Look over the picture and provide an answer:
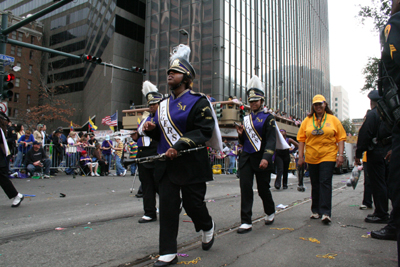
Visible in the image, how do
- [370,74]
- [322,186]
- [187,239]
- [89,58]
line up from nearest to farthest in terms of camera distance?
1. [187,239]
2. [322,186]
3. [89,58]
4. [370,74]

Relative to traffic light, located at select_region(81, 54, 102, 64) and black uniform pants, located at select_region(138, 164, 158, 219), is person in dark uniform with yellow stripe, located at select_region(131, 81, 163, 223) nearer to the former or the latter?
black uniform pants, located at select_region(138, 164, 158, 219)

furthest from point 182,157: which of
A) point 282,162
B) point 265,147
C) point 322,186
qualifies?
point 282,162

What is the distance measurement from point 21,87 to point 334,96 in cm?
16063

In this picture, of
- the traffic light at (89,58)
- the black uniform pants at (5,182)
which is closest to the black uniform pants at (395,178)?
the black uniform pants at (5,182)

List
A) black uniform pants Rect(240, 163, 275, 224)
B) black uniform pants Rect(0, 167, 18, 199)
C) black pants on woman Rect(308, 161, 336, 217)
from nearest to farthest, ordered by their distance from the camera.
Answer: black uniform pants Rect(240, 163, 275, 224), black pants on woman Rect(308, 161, 336, 217), black uniform pants Rect(0, 167, 18, 199)

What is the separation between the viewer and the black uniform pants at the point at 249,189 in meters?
4.46

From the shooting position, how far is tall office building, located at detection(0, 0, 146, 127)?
37.7m

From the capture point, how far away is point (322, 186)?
4988 mm

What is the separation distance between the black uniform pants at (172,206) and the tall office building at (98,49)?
26174 mm

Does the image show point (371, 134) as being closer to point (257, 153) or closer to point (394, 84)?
point (257, 153)

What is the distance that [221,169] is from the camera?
19.3 m

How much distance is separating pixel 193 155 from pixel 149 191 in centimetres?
216

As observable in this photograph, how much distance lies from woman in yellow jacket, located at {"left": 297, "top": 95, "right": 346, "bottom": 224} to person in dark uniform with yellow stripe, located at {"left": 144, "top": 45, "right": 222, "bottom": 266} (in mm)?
2276

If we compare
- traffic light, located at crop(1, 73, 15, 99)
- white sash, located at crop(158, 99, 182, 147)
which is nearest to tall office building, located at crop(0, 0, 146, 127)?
traffic light, located at crop(1, 73, 15, 99)
